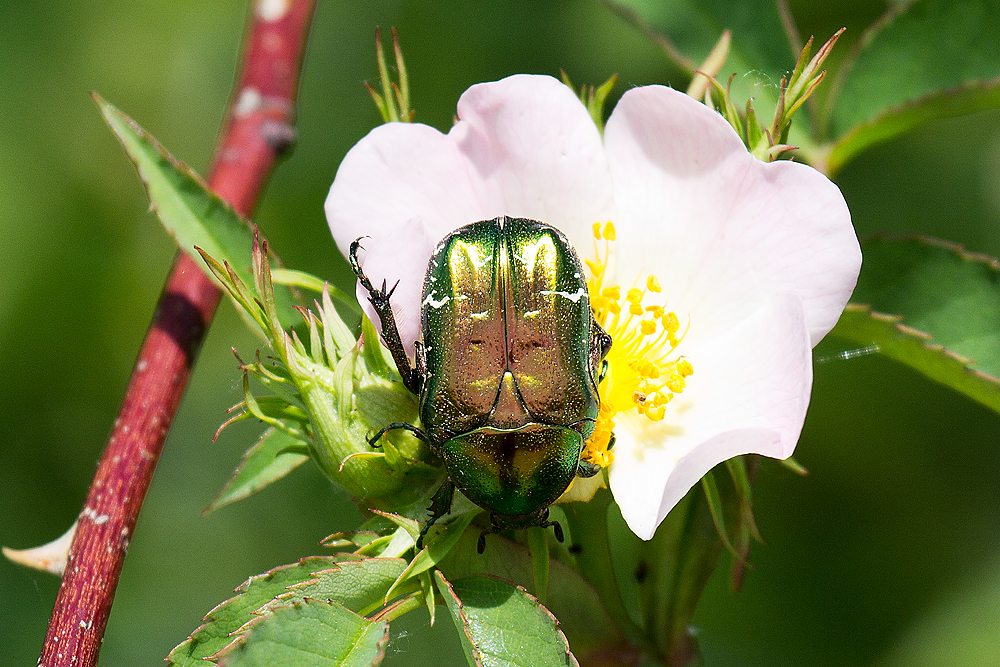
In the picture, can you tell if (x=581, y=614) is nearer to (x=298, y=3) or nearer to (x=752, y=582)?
(x=298, y=3)

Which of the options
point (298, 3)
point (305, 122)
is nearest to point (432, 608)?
point (298, 3)

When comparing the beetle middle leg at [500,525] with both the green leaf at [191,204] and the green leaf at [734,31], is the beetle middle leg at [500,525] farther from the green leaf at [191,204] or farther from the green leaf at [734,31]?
the green leaf at [734,31]

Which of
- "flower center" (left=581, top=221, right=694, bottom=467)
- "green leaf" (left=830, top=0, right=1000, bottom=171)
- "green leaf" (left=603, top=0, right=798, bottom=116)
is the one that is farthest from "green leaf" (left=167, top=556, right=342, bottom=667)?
"green leaf" (left=830, top=0, right=1000, bottom=171)

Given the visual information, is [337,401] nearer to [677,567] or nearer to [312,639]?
[312,639]

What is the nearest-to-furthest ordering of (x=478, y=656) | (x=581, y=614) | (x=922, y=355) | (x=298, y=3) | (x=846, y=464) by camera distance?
(x=478, y=656)
(x=581, y=614)
(x=922, y=355)
(x=298, y=3)
(x=846, y=464)

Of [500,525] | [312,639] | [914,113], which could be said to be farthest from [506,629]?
[914,113]

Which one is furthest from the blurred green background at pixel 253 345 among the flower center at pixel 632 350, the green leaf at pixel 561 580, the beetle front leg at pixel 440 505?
the beetle front leg at pixel 440 505
